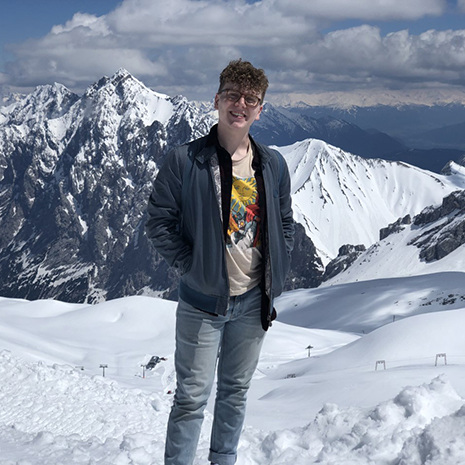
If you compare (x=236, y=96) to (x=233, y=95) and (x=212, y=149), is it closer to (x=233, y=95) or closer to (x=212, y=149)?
(x=233, y=95)

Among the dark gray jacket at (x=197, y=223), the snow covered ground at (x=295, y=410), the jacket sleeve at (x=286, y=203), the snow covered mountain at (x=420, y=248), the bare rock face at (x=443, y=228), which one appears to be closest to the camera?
the dark gray jacket at (x=197, y=223)

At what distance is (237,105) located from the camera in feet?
17.6

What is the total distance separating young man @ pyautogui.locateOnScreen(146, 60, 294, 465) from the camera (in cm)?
531

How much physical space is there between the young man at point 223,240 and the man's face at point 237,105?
0.03 ft

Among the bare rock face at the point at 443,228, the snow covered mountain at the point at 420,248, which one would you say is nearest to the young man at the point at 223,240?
the snow covered mountain at the point at 420,248

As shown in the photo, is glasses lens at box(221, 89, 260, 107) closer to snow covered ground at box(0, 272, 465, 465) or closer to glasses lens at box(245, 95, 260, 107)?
glasses lens at box(245, 95, 260, 107)

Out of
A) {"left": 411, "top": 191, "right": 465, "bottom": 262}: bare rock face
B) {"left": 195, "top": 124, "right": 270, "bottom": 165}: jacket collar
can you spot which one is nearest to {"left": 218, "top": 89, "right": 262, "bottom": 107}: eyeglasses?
{"left": 195, "top": 124, "right": 270, "bottom": 165}: jacket collar

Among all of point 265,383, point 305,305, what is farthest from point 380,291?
point 265,383

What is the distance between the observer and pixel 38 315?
5419cm

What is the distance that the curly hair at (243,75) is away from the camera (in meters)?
5.30

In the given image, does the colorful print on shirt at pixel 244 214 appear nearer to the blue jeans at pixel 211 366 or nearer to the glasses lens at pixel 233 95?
the blue jeans at pixel 211 366

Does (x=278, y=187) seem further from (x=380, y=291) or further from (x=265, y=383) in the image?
(x=380, y=291)

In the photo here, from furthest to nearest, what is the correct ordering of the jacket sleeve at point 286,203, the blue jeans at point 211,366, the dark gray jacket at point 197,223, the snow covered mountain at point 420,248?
the snow covered mountain at point 420,248
the jacket sleeve at point 286,203
the blue jeans at point 211,366
the dark gray jacket at point 197,223

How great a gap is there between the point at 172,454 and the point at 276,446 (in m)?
2.75
